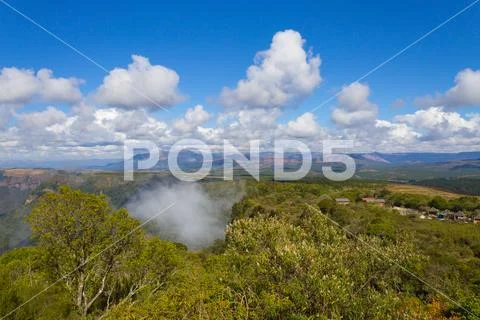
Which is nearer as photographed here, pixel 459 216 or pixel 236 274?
pixel 236 274

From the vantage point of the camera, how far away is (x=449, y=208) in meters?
99.9

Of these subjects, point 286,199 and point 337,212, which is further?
point 286,199

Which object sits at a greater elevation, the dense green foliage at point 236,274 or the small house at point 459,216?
the dense green foliage at point 236,274

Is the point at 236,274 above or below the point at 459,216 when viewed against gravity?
above

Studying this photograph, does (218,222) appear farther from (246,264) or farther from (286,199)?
(246,264)

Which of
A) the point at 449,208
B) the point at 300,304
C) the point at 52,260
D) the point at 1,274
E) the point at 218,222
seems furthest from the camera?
the point at 218,222

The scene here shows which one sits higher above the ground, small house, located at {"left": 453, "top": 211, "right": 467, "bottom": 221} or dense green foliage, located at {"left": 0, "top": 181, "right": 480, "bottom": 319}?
dense green foliage, located at {"left": 0, "top": 181, "right": 480, "bottom": 319}

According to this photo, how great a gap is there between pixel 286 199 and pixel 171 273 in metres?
82.7

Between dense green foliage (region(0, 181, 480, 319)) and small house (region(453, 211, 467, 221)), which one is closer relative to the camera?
dense green foliage (region(0, 181, 480, 319))

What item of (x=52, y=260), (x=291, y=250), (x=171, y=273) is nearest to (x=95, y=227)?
(x=52, y=260)

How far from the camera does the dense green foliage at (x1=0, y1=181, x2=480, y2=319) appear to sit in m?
17.9

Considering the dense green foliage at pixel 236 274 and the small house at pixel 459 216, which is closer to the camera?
the dense green foliage at pixel 236 274

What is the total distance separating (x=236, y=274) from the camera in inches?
859

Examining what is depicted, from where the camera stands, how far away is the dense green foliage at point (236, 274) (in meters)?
17.9
